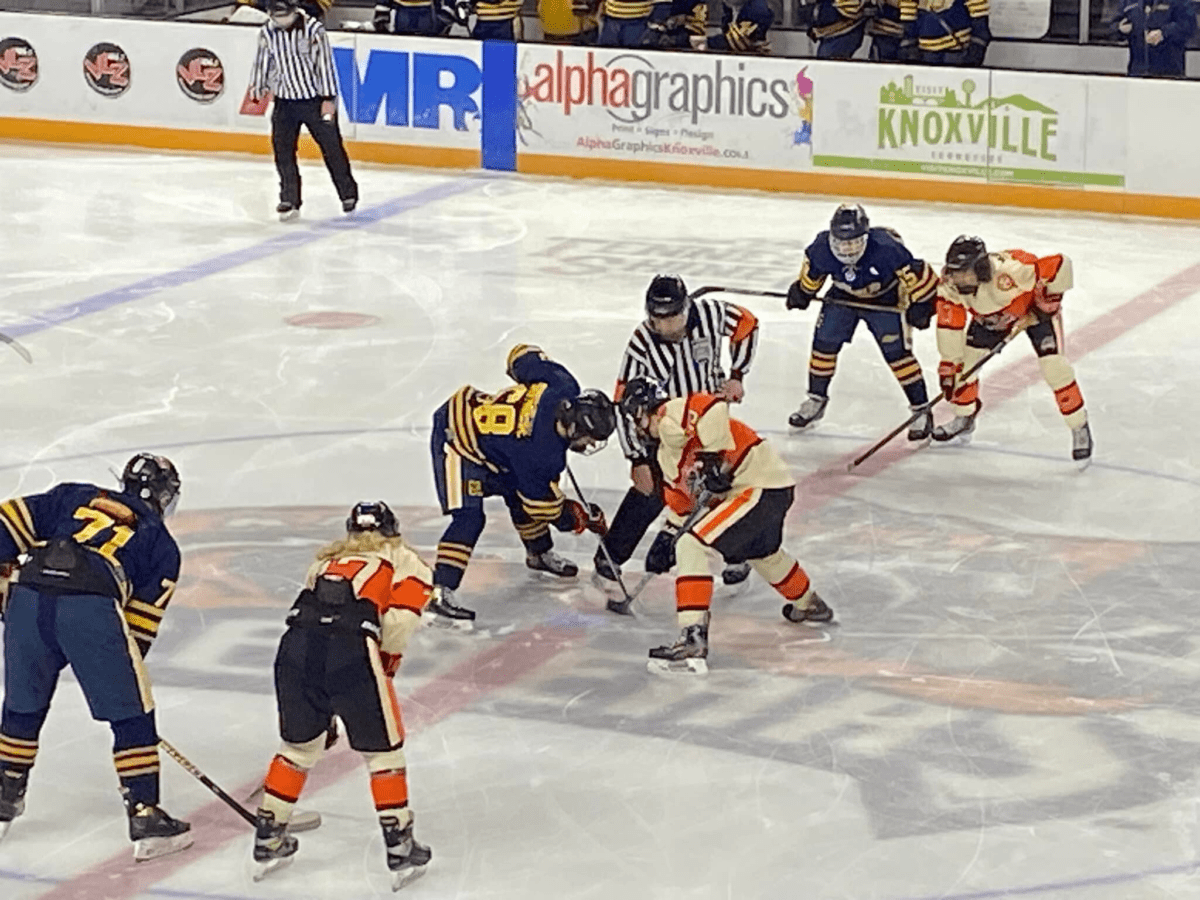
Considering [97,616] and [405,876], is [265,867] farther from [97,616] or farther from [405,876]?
[97,616]

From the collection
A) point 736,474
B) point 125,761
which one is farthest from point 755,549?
point 125,761

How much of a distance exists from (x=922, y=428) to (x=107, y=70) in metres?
7.20

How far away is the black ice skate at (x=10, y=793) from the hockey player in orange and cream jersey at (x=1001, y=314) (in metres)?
3.63

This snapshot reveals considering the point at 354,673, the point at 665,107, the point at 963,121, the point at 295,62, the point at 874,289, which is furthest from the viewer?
the point at 665,107

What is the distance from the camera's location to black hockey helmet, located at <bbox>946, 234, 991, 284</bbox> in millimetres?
7438

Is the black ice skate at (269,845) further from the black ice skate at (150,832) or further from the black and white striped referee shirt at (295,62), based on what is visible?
the black and white striped referee shirt at (295,62)

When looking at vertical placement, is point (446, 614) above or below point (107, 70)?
below

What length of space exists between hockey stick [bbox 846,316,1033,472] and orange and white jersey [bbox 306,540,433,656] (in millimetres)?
3323

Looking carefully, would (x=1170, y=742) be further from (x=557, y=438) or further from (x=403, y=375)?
(x=403, y=375)

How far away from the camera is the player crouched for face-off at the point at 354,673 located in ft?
15.2

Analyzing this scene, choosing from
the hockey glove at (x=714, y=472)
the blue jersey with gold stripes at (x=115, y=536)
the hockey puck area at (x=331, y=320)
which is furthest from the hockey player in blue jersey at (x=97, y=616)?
the hockey puck area at (x=331, y=320)

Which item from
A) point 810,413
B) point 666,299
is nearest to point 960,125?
point 810,413

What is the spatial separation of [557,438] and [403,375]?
304 centimetres

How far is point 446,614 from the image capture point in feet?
20.7
